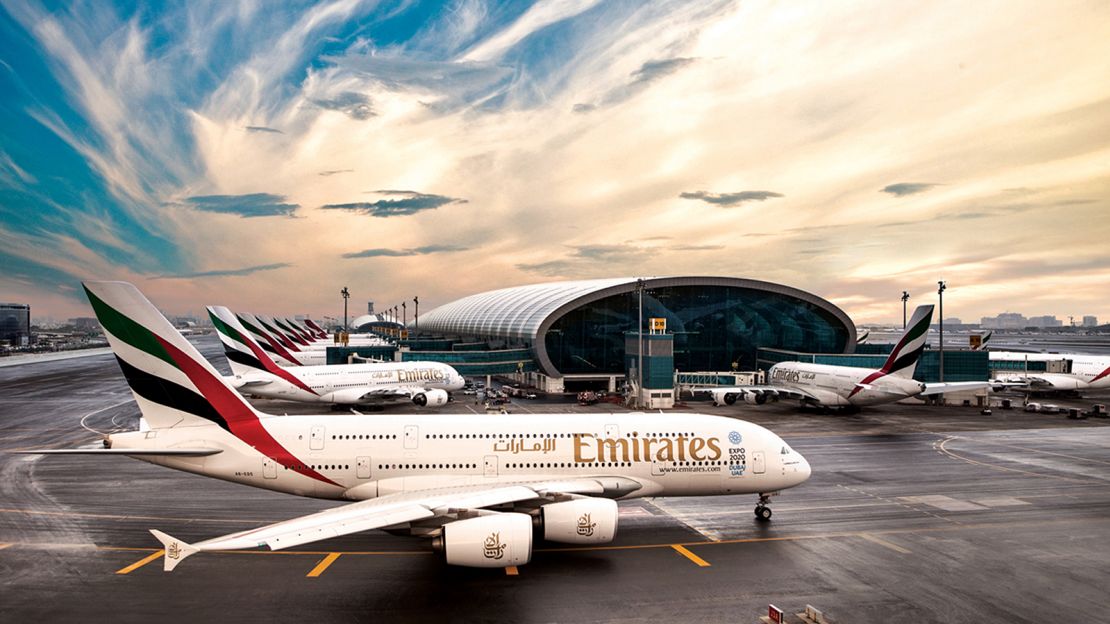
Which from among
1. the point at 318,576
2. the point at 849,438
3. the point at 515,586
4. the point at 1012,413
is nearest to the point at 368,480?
the point at 318,576

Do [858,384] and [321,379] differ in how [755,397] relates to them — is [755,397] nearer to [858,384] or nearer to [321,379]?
[858,384]

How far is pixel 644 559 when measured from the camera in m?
22.3

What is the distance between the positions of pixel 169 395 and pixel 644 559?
18.9 metres

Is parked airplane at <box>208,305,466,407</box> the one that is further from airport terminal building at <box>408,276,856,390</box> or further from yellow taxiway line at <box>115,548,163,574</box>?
yellow taxiway line at <box>115,548,163,574</box>

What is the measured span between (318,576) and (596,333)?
217 feet

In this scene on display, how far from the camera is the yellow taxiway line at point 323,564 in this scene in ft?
68.9

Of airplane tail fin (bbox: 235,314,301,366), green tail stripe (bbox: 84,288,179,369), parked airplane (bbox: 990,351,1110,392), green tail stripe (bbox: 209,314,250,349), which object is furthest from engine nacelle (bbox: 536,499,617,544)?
parked airplane (bbox: 990,351,1110,392)

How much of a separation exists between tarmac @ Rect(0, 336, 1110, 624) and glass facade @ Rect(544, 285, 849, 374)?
4801 cm

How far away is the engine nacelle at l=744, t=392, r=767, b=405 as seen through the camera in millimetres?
70062

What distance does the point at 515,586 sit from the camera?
65.3 feet

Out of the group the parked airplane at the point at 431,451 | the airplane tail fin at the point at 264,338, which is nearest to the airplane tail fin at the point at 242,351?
the airplane tail fin at the point at 264,338

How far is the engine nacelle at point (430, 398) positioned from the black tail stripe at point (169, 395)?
40.3m

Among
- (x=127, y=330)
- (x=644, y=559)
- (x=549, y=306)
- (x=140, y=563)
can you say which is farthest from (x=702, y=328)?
(x=140, y=563)

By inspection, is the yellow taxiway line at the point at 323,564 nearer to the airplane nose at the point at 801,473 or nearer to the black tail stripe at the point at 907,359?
the airplane nose at the point at 801,473
